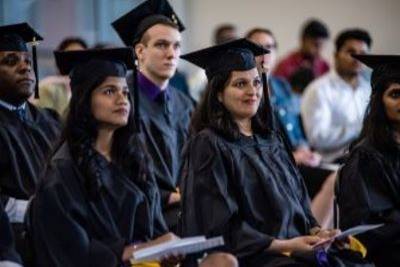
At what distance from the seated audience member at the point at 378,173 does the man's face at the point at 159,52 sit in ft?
3.34

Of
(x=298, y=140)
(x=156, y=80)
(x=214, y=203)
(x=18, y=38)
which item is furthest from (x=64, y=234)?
(x=298, y=140)

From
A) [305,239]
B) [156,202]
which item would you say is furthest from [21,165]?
[305,239]

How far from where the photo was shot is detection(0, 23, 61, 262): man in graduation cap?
4.33 meters

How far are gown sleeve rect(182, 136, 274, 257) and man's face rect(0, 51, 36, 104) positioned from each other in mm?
878

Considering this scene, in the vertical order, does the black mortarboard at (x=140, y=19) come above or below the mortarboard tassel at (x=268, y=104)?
above

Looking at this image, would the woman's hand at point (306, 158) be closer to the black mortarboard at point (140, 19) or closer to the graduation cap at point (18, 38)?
the black mortarboard at point (140, 19)

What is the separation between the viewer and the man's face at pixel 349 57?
21.7 feet

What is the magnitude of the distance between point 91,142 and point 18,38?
0.84m

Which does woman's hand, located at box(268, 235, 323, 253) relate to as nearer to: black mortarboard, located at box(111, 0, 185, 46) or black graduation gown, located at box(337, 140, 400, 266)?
black graduation gown, located at box(337, 140, 400, 266)

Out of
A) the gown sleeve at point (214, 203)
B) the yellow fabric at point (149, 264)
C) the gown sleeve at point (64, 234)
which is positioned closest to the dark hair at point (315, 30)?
the gown sleeve at point (214, 203)

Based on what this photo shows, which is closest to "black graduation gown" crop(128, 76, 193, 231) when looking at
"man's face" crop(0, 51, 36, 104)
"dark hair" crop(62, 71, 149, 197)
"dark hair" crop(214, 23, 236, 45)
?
"man's face" crop(0, 51, 36, 104)

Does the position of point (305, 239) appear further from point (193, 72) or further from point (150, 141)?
point (193, 72)

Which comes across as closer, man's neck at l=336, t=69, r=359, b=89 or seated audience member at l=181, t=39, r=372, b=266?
seated audience member at l=181, t=39, r=372, b=266

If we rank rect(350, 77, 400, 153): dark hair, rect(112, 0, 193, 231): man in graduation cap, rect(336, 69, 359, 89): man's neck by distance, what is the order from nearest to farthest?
rect(350, 77, 400, 153): dark hair, rect(112, 0, 193, 231): man in graduation cap, rect(336, 69, 359, 89): man's neck
